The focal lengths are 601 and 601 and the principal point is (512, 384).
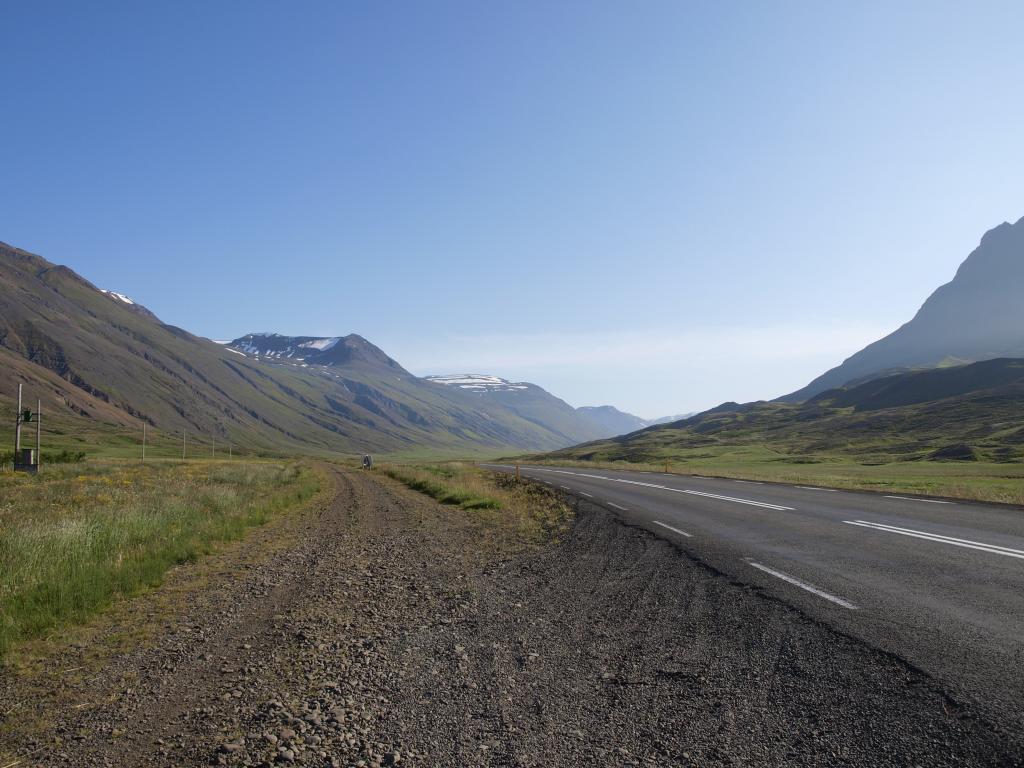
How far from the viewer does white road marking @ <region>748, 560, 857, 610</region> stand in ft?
24.7

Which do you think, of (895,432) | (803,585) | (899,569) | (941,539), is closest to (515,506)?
(941,539)

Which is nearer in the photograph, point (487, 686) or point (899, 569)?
point (487, 686)

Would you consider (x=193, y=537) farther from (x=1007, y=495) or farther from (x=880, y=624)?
(x=1007, y=495)

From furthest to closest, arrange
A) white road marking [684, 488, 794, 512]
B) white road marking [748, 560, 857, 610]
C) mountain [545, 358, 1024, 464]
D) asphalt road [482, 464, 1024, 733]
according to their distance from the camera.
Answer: mountain [545, 358, 1024, 464] → white road marking [684, 488, 794, 512] → white road marking [748, 560, 857, 610] → asphalt road [482, 464, 1024, 733]

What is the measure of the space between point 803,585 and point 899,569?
2071mm

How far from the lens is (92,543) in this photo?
1167 centimetres

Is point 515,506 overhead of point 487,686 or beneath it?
beneath

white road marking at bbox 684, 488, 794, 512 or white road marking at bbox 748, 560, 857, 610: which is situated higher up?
white road marking at bbox 748, 560, 857, 610

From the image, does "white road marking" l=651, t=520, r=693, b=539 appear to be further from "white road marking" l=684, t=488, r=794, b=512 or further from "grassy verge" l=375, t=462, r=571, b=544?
"white road marking" l=684, t=488, r=794, b=512

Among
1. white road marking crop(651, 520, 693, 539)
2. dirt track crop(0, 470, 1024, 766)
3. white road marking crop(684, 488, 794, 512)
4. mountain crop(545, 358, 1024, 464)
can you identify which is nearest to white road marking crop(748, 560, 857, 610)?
dirt track crop(0, 470, 1024, 766)

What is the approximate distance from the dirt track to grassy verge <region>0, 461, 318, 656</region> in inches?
30.9

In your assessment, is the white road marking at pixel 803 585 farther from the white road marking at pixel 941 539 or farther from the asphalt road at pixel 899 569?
the white road marking at pixel 941 539

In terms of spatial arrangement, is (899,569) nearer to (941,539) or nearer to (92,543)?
(941,539)

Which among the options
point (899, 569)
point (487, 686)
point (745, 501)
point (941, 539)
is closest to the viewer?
point (487, 686)
